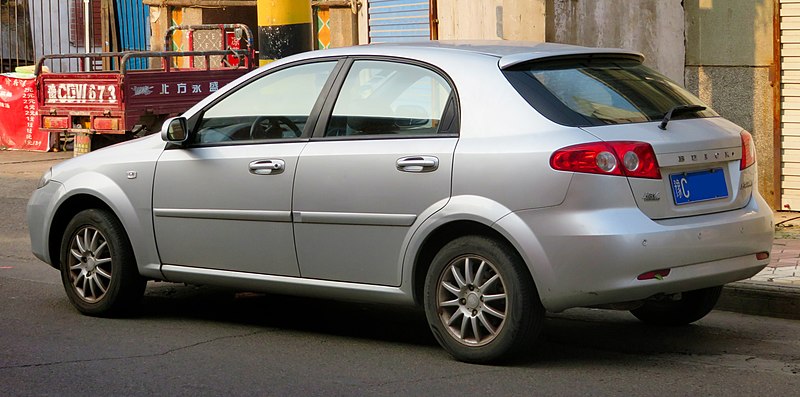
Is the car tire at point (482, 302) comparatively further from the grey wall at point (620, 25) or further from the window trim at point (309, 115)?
the grey wall at point (620, 25)

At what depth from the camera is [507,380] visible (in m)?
5.68

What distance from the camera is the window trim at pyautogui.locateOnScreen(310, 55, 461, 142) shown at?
20.1ft

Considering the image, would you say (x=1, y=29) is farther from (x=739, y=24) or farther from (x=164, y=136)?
(x=164, y=136)

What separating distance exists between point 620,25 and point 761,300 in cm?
543

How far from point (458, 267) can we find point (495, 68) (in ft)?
3.13

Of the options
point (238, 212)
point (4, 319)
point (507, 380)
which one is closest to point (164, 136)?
point (238, 212)

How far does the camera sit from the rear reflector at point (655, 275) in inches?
222

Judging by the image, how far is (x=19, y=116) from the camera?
19.0 m

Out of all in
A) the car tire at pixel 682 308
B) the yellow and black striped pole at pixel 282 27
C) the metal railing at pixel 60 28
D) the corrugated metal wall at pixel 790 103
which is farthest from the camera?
the metal railing at pixel 60 28

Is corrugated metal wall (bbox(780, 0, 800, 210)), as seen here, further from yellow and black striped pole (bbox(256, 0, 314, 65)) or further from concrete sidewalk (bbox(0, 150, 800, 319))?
yellow and black striped pole (bbox(256, 0, 314, 65))

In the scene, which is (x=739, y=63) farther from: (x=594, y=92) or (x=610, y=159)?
(x=610, y=159)

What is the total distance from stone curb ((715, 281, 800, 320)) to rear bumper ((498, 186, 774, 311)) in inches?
59.0

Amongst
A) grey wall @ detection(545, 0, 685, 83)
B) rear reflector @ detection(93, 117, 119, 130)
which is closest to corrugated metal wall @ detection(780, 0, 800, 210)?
grey wall @ detection(545, 0, 685, 83)

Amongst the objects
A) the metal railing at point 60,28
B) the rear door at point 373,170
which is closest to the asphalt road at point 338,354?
the rear door at point 373,170
